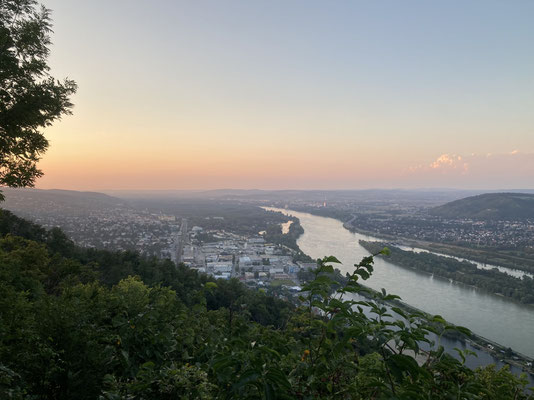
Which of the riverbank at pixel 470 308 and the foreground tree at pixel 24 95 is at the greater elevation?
the foreground tree at pixel 24 95

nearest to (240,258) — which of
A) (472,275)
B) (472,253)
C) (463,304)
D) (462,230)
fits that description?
(463,304)

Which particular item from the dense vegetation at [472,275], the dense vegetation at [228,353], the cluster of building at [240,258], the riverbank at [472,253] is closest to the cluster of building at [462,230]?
the riverbank at [472,253]

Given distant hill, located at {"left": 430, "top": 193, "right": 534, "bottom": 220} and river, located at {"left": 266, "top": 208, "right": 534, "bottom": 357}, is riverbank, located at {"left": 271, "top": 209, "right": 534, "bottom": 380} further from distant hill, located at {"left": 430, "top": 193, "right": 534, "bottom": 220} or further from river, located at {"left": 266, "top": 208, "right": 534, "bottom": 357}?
distant hill, located at {"left": 430, "top": 193, "right": 534, "bottom": 220}

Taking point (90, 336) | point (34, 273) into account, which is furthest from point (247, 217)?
point (90, 336)

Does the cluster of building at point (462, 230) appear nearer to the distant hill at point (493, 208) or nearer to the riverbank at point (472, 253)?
the riverbank at point (472, 253)

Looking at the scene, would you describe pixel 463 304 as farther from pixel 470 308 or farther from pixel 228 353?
pixel 228 353

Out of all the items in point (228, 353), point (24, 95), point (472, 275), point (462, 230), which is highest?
point (24, 95)
